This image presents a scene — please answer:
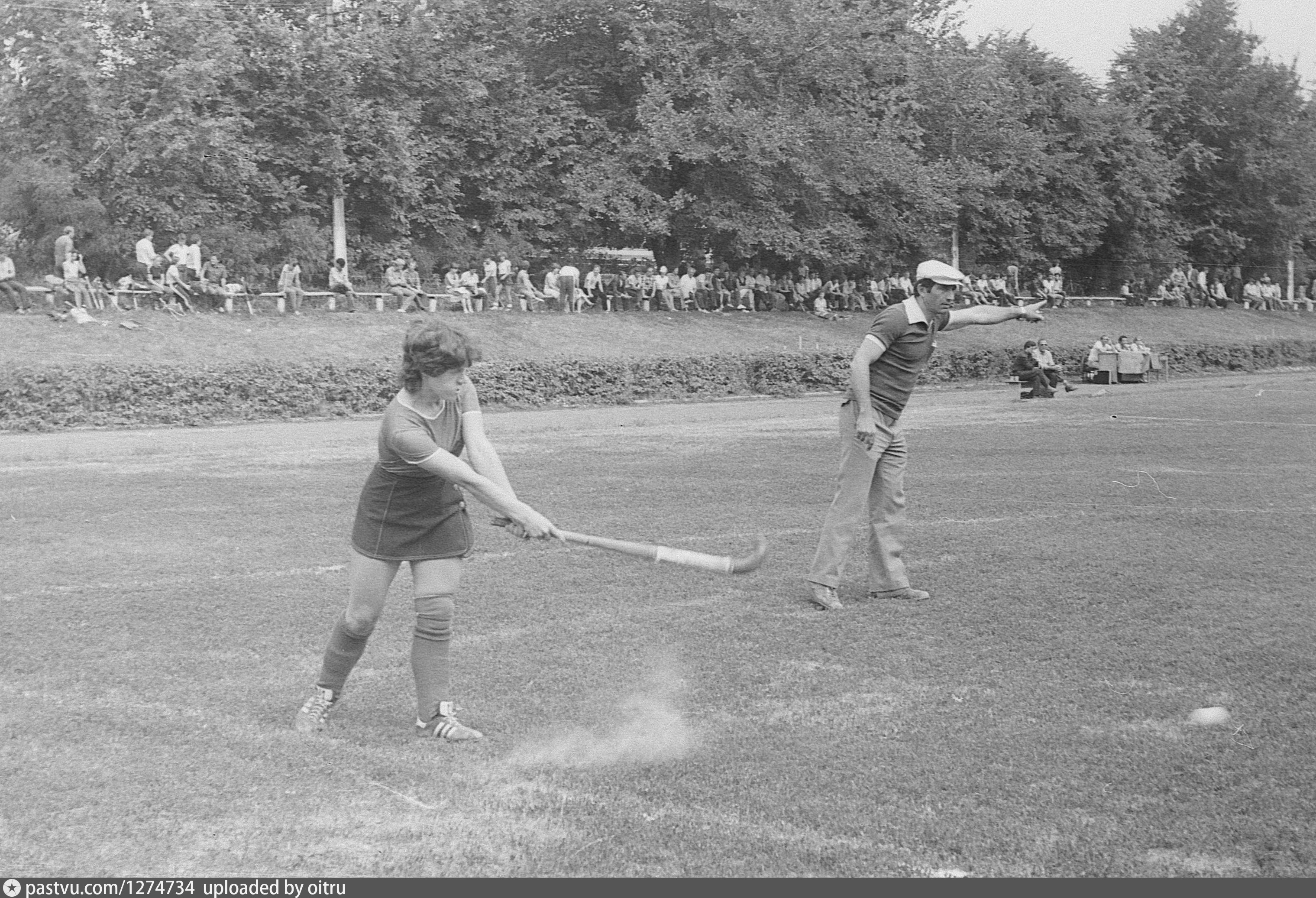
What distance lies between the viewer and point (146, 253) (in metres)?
29.6

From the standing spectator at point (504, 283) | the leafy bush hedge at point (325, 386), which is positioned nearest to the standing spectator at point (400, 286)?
the standing spectator at point (504, 283)

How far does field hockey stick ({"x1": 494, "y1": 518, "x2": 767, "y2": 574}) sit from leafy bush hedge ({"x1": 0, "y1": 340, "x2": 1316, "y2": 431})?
725 inches

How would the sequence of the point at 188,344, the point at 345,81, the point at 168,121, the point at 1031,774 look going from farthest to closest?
1. the point at 345,81
2. the point at 168,121
3. the point at 188,344
4. the point at 1031,774

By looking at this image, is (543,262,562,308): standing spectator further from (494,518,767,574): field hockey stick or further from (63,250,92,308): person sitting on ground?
(494,518,767,574): field hockey stick

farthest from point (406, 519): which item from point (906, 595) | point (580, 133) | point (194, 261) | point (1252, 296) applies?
point (1252, 296)

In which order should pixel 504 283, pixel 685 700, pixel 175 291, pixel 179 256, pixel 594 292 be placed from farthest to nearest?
pixel 594 292
pixel 504 283
pixel 179 256
pixel 175 291
pixel 685 700

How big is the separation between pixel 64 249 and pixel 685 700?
84.8 feet

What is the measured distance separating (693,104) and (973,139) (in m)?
11.8

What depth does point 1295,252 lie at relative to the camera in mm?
62812

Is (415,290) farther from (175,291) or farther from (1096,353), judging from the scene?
(1096,353)

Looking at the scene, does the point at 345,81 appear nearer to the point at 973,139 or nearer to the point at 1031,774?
the point at 973,139

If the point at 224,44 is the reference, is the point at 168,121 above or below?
below

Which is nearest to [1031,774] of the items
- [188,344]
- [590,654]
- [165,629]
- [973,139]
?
[590,654]

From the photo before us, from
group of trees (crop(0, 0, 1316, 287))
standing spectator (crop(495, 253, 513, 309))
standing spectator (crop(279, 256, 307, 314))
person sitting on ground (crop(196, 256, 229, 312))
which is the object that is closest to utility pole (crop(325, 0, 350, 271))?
group of trees (crop(0, 0, 1316, 287))
